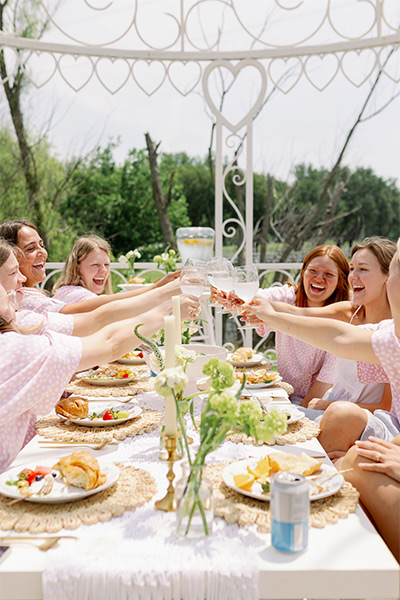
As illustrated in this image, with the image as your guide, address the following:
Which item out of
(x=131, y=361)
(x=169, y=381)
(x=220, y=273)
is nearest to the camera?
(x=169, y=381)

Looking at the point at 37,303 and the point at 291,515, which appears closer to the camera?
the point at 291,515

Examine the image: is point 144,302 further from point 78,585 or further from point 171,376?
point 78,585

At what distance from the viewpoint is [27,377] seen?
1.40 m

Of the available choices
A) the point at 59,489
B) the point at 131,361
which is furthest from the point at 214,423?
the point at 131,361

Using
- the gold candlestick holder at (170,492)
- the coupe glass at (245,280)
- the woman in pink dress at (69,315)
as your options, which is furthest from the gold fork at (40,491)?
the coupe glass at (245,280)

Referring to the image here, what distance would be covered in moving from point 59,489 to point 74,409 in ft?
1.79

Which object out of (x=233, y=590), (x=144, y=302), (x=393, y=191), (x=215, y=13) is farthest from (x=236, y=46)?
(x=233, y=590)

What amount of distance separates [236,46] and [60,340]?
935 cm

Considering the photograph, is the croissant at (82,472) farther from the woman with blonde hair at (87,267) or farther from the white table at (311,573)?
the woman with blonde hair at (87,267)

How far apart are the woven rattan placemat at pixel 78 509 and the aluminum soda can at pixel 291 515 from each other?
31cm

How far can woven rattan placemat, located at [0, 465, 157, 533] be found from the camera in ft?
3.41

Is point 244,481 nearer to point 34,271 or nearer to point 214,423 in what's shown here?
point 214,423

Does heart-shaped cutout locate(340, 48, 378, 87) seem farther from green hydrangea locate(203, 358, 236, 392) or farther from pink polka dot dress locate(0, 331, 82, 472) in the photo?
green hydrangea locate(203, 358, 236, 392)

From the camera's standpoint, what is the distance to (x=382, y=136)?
10250 millimetres
